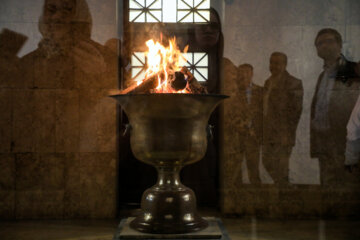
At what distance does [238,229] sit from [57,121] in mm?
2636

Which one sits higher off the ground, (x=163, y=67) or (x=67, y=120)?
(x=163, y=67)

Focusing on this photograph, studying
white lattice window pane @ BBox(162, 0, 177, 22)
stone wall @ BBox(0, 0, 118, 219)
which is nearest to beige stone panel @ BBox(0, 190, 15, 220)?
stone wall @ BBox(0, 0, 118, 219)

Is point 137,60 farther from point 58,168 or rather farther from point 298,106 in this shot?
point 298,106

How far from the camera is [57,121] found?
5004mm

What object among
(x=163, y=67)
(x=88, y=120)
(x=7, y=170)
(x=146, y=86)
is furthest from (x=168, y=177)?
(x=7, y=170)

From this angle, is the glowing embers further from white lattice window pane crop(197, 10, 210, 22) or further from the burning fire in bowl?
white lattice window pane crop(197, 10, 210, 22)

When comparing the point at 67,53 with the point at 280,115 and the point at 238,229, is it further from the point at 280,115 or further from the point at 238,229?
the point at 238,229

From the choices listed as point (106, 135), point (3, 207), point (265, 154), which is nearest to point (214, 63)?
point (265, 154)

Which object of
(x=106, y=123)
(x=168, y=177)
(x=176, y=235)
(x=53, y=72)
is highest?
(x=53, y=72)

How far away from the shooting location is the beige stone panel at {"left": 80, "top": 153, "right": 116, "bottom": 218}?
5.02 metres

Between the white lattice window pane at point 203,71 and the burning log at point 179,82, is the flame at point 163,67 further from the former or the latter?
the white lattice window pane at point 203,71

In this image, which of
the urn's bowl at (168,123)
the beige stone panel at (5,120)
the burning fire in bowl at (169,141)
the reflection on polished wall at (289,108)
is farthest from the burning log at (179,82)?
the beige stone panel at (5,120)

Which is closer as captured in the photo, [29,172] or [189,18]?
[29,172]

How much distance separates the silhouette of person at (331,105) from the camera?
5.04 metres
